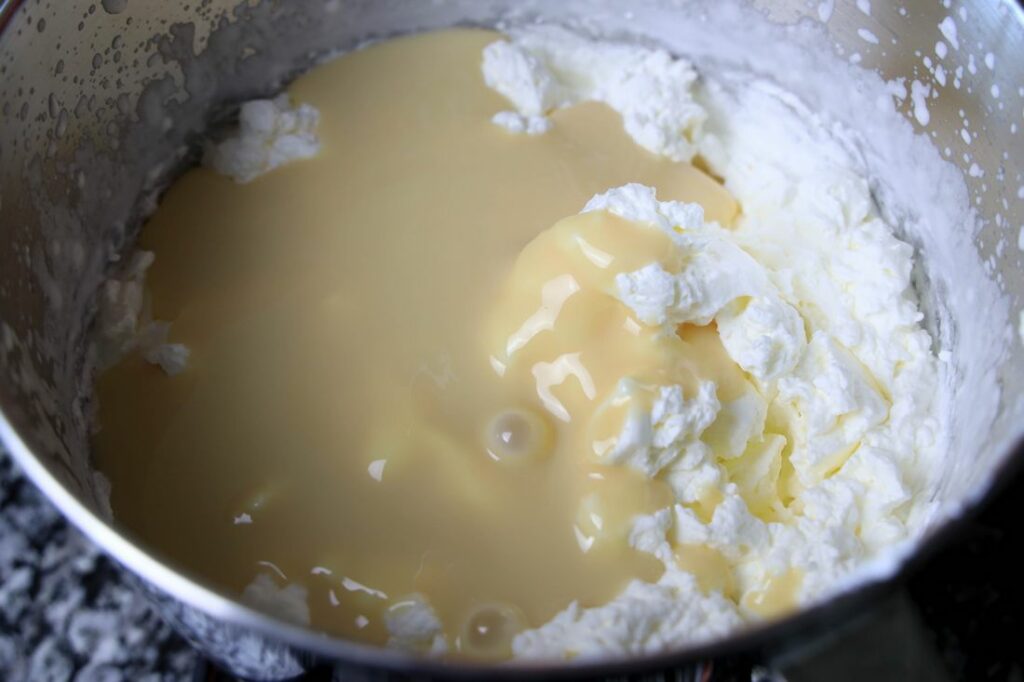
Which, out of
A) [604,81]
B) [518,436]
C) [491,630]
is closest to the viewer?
[491,630]

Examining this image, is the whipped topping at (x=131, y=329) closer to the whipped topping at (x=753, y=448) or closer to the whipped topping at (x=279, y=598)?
the whipped topping at (x=279, y=598)

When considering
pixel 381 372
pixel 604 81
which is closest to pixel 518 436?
pixel 381 372

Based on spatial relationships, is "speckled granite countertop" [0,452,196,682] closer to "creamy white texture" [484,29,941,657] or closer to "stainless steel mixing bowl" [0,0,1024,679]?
"stainless steel mixing bowl" [0,0,1024,679]

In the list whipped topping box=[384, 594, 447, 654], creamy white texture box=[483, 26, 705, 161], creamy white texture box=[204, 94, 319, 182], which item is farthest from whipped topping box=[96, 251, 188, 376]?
creamy white texture box=[483, 26, 705, 161]

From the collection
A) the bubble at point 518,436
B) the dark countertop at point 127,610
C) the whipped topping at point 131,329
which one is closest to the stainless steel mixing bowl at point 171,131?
the whipped topping at point 131,329

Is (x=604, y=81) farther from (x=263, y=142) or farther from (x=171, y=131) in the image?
(x=171, y=131)

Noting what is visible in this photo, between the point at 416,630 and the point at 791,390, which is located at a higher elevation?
the point at 791,390

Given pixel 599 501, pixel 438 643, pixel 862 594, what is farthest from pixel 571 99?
pixel 862 594
